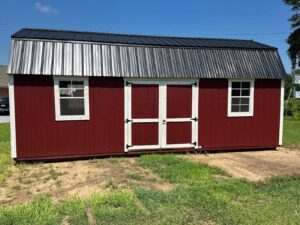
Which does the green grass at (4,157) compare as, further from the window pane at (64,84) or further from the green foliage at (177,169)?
the green foliage at (177,169)

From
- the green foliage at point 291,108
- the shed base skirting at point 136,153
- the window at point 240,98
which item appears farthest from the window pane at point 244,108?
the green foliage at point 291,108

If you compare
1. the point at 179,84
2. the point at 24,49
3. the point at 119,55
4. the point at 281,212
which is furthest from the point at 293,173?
the point at 24,49

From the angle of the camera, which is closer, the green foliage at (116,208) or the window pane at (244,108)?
the green foliage at (116,208)

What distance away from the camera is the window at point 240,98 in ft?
30.7

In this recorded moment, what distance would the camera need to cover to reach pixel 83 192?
5.65 meters

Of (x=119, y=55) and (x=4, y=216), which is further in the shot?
(x=119, y=55)

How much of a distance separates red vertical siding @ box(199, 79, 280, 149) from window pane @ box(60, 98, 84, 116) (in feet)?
11.6

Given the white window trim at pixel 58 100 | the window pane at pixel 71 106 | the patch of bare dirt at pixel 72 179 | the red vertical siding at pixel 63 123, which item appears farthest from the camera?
the window pane at pixel 71 106

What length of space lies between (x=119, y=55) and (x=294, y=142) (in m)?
7.60

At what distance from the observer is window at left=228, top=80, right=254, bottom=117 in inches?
368

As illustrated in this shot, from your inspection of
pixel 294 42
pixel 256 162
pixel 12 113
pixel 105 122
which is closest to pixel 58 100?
pixel 12 113

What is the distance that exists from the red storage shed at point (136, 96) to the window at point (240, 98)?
31mm

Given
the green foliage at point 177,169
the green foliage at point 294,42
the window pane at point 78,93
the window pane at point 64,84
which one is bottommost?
the green foliage at point 177,169

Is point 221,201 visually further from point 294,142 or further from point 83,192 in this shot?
point 294,142
